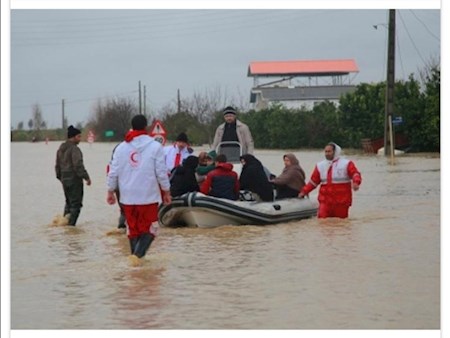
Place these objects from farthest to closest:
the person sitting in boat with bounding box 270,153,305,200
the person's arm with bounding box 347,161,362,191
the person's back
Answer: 1. the person's back
2. the person sitting in boat with bounding box 270,153,305,200
3. the person's arm with bounding box 347,161,362,191

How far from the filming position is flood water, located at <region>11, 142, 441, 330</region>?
9125 mm

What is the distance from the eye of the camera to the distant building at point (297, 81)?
237 ft

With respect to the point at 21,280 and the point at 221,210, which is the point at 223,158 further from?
the point at 21,280

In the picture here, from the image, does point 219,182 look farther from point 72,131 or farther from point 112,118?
point 112,118

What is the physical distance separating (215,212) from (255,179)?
91cm

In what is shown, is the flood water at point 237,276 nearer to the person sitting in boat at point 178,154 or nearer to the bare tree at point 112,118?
the person sitting in boat at point 178,154

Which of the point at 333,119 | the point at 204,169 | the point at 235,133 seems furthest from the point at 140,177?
the point at 333,119

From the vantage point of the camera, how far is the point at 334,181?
51.8 feet

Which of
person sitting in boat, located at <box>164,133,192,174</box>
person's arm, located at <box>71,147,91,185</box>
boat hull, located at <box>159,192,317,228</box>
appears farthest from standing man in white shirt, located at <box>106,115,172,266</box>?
person sitting in boat, located at <box>164,133,192,174</box>

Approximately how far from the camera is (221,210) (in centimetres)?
1570

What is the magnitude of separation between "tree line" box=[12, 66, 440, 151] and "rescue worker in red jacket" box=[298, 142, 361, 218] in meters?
26.3

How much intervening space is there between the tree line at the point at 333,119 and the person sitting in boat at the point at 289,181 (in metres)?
25.3

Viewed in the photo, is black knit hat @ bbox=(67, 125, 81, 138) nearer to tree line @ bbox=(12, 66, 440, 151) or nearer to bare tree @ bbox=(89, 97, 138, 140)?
tree line @ bbox=(12, 66, 440, 151)

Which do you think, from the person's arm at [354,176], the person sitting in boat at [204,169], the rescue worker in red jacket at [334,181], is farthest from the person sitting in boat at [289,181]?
the person's arm at [354,176]
